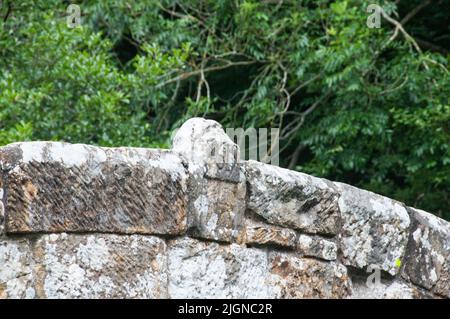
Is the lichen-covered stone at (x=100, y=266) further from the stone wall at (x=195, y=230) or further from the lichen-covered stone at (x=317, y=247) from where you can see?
the lichen-covered stone at (x=317, y=247)

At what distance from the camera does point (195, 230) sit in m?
3.87

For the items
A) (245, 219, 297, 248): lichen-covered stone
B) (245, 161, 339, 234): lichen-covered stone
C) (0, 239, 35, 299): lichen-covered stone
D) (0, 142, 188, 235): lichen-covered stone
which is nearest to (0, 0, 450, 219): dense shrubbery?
(245, 161, 339, 234): lichen-covered stone

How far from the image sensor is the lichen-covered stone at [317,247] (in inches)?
164

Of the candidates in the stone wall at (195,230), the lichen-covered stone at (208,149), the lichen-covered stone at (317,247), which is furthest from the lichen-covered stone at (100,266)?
the lichen-covered stone at (317,247)

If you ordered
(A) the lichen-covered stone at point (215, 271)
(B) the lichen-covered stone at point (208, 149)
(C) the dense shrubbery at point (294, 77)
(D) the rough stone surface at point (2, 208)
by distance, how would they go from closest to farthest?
(D) the rough stone surface at point (2, 208)
(A) the lichen-covered stone at point (215, 271)
(B) the lichen-covered stone at point (208, 149)
(C) the dense shrubbery at point (294, 77)

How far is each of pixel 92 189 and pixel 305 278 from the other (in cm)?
104

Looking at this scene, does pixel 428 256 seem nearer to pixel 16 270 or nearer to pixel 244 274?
pixel 244 274

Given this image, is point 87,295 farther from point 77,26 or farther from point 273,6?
point 273,6

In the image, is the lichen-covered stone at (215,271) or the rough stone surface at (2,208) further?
the lichen-covered stone at (215,271)

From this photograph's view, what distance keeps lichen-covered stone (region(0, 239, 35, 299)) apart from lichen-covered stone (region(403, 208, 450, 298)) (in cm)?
178

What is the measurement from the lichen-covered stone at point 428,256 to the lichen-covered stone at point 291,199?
18.3 inches

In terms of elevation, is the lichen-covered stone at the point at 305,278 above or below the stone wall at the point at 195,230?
below

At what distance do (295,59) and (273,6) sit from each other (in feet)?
2.58

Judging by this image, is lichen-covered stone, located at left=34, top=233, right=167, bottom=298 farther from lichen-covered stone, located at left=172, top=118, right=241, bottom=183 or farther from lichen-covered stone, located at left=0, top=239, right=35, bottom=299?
lichen-covered stone, located at left=172, top=118, right=241, bottom=183
